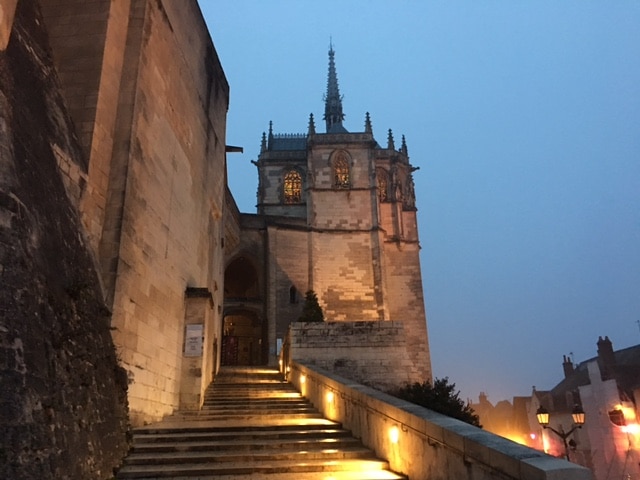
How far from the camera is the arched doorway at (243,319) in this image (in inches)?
958

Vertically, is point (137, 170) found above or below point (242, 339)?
above

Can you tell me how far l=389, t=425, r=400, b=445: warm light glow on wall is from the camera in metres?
5.00

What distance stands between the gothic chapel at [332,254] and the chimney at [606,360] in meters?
8.93

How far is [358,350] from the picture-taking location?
13.1m

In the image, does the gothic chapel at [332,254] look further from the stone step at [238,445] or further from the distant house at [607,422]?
the stone step at [238,445]

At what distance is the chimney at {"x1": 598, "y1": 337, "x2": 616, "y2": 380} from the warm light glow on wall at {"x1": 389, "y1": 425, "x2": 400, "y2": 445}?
74.8 feet

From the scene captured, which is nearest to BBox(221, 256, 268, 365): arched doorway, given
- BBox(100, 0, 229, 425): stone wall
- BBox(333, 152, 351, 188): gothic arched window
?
BBox(333, 152, 351, 188): gothic arched window

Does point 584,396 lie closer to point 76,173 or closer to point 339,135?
point 339,135

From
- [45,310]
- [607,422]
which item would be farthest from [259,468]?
[607,422]

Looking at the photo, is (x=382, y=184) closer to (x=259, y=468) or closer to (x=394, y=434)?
(x=394, y=434)

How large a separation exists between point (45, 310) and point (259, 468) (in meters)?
2.79

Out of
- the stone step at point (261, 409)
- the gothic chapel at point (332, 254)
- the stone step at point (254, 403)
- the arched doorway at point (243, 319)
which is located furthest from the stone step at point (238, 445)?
the arched doorway at point (243, 319)

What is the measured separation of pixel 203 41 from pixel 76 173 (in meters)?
7.48

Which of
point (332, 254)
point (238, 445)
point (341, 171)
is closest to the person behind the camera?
point (238, 445)
